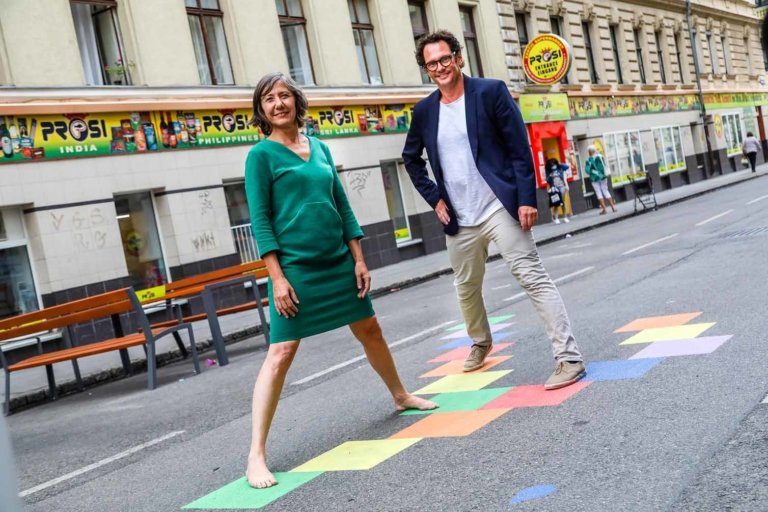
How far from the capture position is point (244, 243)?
18734mm

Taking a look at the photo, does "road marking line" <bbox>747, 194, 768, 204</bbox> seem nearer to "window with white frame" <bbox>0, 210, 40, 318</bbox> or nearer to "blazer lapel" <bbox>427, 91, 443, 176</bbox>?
"window with white frame" <bbox>0, 210, 40, 318</bbox>

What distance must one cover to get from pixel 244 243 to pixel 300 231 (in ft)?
45.8

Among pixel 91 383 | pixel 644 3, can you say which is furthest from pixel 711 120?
pixel 91 383

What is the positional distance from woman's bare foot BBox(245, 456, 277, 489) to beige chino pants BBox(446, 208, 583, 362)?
188 centimetres

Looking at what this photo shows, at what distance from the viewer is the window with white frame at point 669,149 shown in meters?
37.7

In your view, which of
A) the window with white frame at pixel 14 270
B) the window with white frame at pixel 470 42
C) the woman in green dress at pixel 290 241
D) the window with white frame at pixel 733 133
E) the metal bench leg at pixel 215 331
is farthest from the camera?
the window with white frame at pixel 733 133

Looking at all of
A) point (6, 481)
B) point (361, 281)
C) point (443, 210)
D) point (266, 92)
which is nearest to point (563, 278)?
point (443, 210)

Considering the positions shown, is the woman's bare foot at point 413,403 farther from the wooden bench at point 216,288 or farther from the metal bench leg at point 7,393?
the metal bench leg at point 7,393

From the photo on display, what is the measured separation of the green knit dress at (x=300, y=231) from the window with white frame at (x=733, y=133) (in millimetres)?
42951

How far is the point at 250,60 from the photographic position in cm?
1959

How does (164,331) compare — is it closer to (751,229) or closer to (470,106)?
(470,106)

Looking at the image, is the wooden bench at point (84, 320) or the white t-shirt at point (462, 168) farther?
the wooden bench at point (84, 320)

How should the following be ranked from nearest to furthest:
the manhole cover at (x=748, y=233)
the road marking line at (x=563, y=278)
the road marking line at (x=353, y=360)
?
1. the road marking line at (x=353, y=360)
2. the road marking line at (x=563, y=278)
3. the manhole cover at (x=748, y=233)

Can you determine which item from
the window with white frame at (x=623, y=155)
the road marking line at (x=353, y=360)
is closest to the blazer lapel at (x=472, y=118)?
the road marking line at (x=353, y=360)
